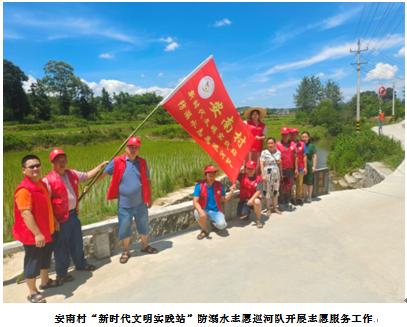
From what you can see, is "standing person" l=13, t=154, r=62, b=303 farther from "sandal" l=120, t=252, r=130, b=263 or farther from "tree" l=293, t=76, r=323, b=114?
"tree" l=293, t=76, r=323, b=114

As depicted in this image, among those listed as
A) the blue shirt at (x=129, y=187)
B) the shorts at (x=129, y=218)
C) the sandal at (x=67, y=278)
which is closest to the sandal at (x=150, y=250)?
the shorts at (x=129, y=218)

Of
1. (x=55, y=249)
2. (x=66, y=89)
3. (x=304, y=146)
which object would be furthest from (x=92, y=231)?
(x=66, y=89)

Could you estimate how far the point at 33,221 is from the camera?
224 centimetres

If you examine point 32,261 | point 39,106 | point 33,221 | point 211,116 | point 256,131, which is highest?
point 39,106

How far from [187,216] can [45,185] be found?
391 cm

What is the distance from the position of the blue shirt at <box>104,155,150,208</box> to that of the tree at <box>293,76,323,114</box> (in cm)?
7012

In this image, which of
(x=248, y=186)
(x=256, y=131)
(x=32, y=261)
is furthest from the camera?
(x=256, y=131)

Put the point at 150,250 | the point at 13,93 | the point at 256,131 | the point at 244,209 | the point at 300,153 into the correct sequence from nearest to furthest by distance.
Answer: the point at 150,250, the point at 244,209, the point at 256,131, the point at 300,153, the point at 13,93

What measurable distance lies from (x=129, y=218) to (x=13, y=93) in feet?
79.0

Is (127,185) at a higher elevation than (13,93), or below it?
below

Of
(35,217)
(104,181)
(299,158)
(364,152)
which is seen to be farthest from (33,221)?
(364,152)

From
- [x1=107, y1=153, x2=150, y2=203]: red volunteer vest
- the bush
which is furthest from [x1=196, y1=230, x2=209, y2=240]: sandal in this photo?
the bush

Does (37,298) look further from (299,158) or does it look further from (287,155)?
(299,158)

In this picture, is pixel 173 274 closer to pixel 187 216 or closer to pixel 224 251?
pixel 224 251
